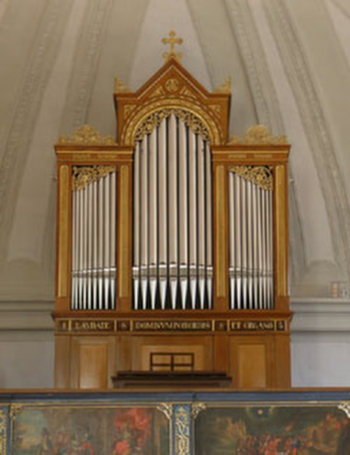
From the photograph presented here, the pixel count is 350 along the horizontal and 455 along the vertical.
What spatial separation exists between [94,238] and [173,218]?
40.9 inches

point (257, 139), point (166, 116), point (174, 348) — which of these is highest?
point (166, 116)

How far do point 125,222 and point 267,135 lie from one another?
7.20 feet

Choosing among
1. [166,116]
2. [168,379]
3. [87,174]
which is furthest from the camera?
[166,116]

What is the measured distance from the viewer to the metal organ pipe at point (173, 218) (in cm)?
1456

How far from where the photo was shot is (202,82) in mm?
17078

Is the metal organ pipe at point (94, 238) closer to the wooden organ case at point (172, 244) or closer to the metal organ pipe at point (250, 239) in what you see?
the wooden organ case at point (172, 244)

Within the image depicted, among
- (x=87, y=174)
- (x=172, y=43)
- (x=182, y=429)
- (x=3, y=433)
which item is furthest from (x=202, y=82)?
(x=3, y=433)

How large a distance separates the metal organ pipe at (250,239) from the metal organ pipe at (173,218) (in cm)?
31

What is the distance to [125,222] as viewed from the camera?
14820 millimetres

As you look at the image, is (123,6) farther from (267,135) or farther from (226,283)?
(226,283)

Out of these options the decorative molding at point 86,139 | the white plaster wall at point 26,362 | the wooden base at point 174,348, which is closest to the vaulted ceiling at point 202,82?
the white plaster wall at point 26,362

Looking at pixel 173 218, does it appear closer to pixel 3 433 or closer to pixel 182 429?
pixel 182 429

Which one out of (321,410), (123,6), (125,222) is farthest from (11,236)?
(321,410)

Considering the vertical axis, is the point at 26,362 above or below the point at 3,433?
above
